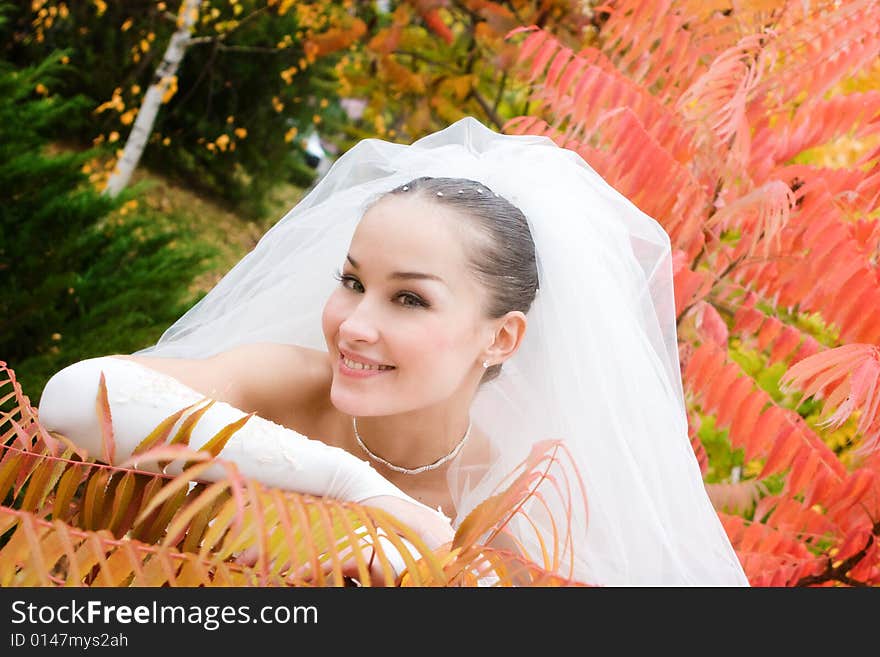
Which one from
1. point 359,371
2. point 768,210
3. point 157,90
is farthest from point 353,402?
point 157,90

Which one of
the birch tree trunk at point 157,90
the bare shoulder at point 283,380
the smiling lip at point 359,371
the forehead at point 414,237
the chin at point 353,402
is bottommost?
the birch tree trunk at point 157,90

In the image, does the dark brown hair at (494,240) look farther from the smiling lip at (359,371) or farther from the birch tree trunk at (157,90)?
the birch tree trunk at (157,90)

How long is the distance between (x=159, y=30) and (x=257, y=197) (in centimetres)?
219

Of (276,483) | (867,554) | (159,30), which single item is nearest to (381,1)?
(159,30)

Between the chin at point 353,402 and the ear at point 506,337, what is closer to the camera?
the chin at point 353,402

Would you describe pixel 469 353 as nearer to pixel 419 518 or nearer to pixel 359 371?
pixel 359 371

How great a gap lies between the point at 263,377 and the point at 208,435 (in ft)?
1.69

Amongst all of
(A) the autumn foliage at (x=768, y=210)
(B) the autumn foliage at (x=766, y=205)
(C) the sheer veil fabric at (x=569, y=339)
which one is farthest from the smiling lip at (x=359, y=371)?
(B) the autumn foliage at (x=766, y=205)

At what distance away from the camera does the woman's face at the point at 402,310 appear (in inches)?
67.4

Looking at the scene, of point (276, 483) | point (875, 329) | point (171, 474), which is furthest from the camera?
point (875, 329)

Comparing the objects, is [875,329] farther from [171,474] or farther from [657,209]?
[171,474]

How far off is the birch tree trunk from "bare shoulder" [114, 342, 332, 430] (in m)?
5.68
